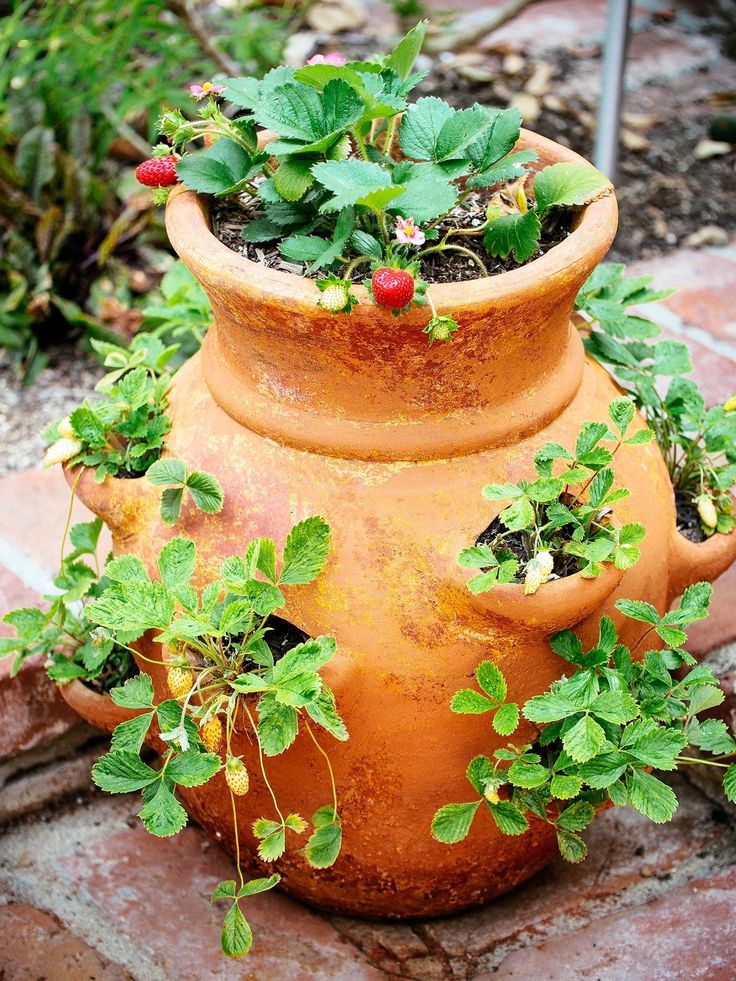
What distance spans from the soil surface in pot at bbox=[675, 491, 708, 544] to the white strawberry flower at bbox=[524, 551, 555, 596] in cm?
32

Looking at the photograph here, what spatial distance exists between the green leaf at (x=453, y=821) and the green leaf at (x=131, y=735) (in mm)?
291

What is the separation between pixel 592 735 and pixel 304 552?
0.30 meters

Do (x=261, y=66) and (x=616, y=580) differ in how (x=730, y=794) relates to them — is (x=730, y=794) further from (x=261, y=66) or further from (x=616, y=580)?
(x=261, y=66)

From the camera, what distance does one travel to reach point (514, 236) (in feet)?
3.49

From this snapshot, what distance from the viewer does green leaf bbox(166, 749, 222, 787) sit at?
3.15 ft

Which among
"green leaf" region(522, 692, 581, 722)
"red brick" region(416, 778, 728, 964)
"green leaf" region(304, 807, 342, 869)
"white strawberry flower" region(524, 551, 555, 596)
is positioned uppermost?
"white strawberry flower" region(524, 551, 555, 596)

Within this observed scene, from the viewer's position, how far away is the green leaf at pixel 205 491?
1.06m

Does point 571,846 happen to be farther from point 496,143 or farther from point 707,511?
point 496,143

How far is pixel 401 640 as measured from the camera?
102cm

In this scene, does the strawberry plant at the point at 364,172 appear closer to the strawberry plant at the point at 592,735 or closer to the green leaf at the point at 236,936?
the strawberry plant at the point at 592,735

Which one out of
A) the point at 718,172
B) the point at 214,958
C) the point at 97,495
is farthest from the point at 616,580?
the point at 718,172

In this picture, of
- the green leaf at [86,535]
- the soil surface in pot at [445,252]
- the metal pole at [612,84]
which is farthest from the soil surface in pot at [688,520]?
the metal pole at [612,84]

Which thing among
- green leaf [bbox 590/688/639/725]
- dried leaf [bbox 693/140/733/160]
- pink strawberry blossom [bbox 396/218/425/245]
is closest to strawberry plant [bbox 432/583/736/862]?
green leaf [bbox 590/688/639/725]

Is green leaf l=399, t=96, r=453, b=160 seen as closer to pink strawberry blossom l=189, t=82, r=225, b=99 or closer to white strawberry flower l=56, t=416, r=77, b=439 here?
pink strawberry blossom l=189, t=82, r=225, b=99
